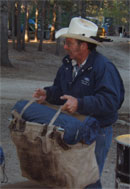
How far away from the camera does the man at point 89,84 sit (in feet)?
10.3

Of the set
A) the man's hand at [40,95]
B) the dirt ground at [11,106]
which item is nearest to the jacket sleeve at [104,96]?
the man's hand at [40,95]

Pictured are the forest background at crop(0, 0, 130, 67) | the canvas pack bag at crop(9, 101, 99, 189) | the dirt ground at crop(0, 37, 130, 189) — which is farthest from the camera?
the forest background at crop(0, 0, 130, 67)

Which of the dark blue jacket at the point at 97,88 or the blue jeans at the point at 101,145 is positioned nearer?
the dark blue jacket at the point at 97,88

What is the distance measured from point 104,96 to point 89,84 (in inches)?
8.6

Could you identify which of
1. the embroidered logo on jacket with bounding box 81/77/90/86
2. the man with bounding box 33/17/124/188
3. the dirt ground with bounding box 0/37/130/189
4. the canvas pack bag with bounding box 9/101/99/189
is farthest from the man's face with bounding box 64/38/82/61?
the dirt ground with bounding box 0/37/130/189

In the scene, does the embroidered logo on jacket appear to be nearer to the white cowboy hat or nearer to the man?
the man

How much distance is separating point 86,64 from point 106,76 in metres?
0.24

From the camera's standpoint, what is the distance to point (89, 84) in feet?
10.9

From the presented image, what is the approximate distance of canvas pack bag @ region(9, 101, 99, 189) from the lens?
3049 mm

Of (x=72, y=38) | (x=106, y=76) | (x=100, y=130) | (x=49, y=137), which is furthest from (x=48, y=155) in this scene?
(x=72, y=38)

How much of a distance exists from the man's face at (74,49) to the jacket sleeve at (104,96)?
0.90 ft

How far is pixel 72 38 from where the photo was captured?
11.4 feet

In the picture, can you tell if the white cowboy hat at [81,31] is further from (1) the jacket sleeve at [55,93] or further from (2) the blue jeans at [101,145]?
(2) the blue jeans at [101,145]

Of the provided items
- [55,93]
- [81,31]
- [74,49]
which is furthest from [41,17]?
[74,49]
